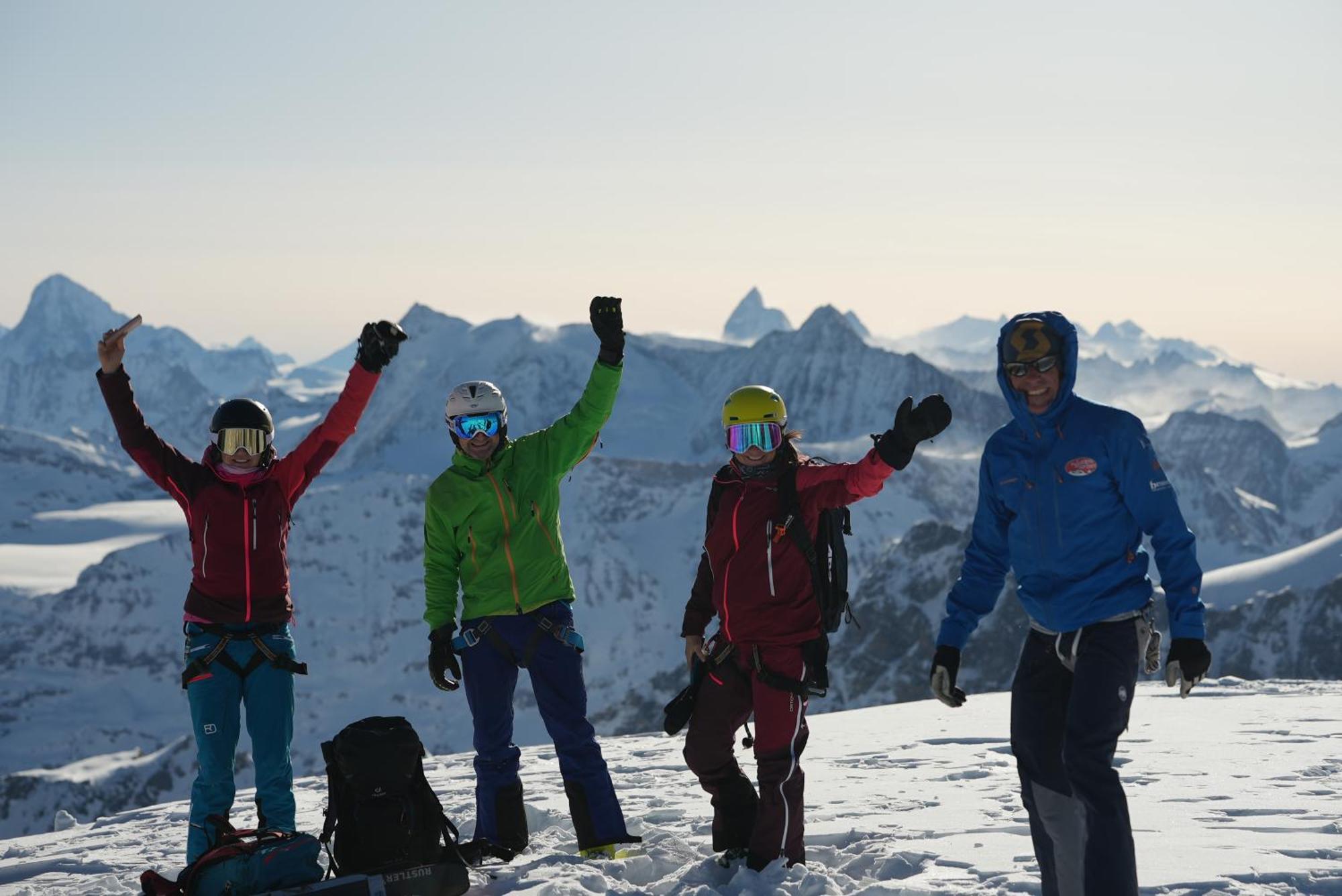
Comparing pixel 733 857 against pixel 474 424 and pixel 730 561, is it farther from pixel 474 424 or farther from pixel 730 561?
pixel 474 424

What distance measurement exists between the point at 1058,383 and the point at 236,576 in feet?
17.7

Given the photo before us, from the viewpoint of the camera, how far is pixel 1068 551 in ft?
19.6

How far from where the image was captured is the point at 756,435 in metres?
7.57

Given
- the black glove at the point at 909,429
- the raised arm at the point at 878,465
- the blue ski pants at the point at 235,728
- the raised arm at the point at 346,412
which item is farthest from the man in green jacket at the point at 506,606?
the black glove at the point at 909,429

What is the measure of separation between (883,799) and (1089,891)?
439 centimetres

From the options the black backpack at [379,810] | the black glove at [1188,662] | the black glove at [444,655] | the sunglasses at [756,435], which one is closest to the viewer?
the black glove at [1188,662]

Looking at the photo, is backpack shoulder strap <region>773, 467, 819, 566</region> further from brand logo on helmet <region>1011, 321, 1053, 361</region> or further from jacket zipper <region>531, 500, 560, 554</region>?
brand logo on helmet <region>1011, 321, 1053, 361</region>

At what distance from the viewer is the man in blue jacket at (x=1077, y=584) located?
572 cm

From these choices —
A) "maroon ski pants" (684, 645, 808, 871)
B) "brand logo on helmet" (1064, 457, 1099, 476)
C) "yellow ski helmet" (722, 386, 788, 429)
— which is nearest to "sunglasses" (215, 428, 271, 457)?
"yellow ski helmet" (722, 386, 788, 429)

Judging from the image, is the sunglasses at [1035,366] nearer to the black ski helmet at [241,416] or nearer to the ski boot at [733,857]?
the ski boot at [733,857]

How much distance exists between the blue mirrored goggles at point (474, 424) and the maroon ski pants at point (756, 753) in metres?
2.24

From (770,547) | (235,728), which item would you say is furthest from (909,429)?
(235,728)

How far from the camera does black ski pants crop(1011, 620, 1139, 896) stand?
5676 mm

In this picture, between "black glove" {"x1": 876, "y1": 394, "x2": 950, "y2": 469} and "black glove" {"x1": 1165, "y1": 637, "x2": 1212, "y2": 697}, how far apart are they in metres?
1.85
